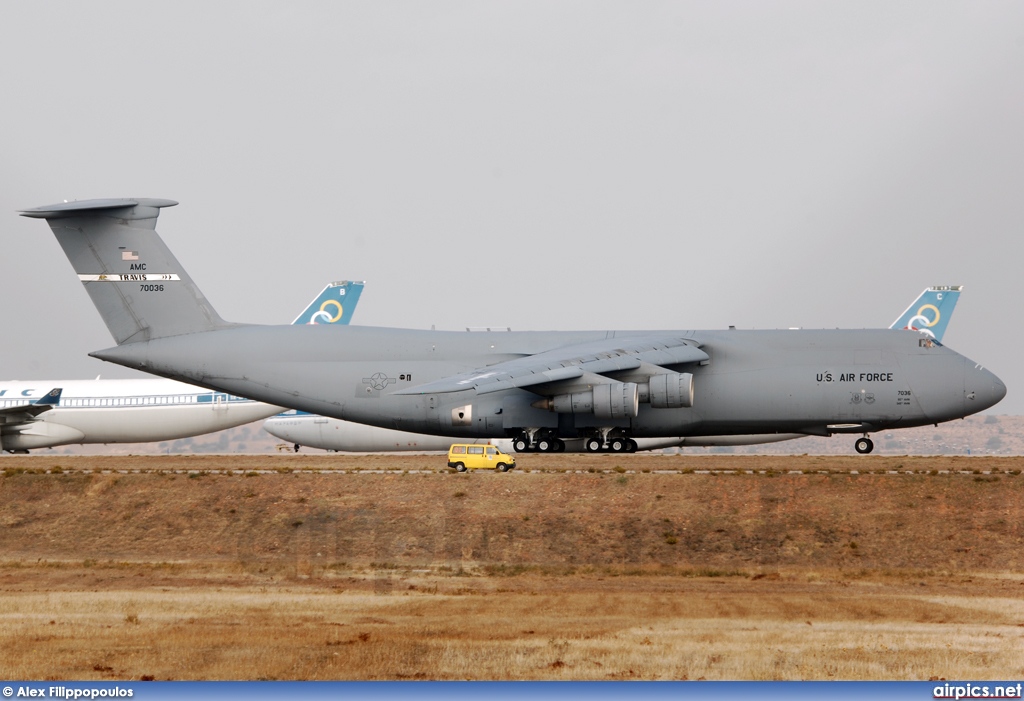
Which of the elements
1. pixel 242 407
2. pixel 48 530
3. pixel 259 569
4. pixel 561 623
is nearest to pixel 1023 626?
pixel 561 623

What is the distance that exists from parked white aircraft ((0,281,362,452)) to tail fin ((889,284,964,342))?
2586 centimetres

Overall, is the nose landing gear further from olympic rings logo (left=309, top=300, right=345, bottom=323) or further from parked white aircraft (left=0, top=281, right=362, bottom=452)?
olympic rings logo (left=309, top=300, right=345, bottom=323)

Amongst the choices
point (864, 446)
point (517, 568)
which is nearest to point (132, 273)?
point (517, 568)

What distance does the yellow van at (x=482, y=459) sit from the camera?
38812 millimetres

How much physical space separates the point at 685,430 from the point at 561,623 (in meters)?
11.6

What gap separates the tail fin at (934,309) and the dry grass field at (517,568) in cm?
1323

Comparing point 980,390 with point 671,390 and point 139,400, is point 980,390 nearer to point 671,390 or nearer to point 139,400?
point 671,390

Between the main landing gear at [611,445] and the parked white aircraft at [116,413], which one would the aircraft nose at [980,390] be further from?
the parked white aircraft at [116,413]

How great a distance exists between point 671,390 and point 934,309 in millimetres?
26480

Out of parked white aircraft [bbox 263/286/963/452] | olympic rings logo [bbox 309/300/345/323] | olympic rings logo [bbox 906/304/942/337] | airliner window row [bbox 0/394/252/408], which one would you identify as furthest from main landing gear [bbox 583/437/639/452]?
olympic rings logo [bbox 309/300/345/323]

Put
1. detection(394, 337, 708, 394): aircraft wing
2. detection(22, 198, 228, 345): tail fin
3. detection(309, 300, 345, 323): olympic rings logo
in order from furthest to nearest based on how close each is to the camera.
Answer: detection(309, 300, 345, 323): olympic rings logo < detection(22, 198, 228, 345): tail fin < detection(394, 337, 708, 394): aircraft wing

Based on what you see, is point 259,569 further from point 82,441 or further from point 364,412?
point 82,441

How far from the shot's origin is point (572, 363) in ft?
102

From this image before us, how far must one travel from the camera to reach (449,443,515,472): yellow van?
127 ft
